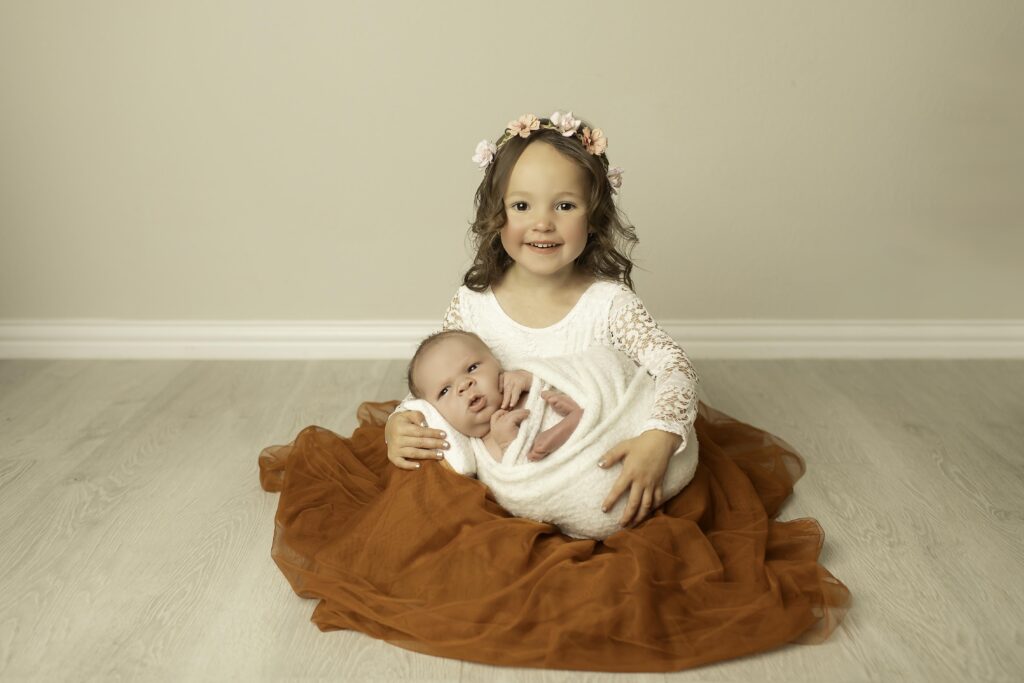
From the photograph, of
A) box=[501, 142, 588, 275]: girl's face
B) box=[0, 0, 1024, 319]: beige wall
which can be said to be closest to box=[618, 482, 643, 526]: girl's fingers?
box=[501, 142, 588, 275]: girl's face

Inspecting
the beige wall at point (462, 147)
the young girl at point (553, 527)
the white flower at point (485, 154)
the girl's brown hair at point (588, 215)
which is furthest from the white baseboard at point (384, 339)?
the white flower at point (485, 154)

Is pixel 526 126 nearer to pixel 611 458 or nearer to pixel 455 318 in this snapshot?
pixel 455 318

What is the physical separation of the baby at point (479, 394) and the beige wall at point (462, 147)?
99cm

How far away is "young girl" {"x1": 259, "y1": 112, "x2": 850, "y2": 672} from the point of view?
1373 mm

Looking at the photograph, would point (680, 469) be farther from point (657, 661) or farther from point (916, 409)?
point (916, 409)

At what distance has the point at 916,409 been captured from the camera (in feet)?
7.71

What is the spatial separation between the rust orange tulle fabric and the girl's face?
1.44 feet

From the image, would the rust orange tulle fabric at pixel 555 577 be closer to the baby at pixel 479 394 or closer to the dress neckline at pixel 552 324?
the baby at pixel 479 394

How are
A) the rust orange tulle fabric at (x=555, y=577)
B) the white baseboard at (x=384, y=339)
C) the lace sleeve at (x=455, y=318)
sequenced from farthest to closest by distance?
the white baseboard at (x=384, y=339) < the lace sleeve at (x=455, y=318) < the rust orange tulle fabric at (x=555, y=577)

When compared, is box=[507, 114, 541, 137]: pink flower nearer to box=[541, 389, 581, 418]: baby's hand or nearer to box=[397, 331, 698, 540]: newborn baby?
box=[397, 331, 698, 540]: newborn baby

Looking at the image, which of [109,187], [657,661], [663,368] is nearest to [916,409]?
[663,368]

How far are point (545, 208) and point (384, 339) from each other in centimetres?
116

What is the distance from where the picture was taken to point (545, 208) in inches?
67.2

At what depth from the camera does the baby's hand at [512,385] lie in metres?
1.64
